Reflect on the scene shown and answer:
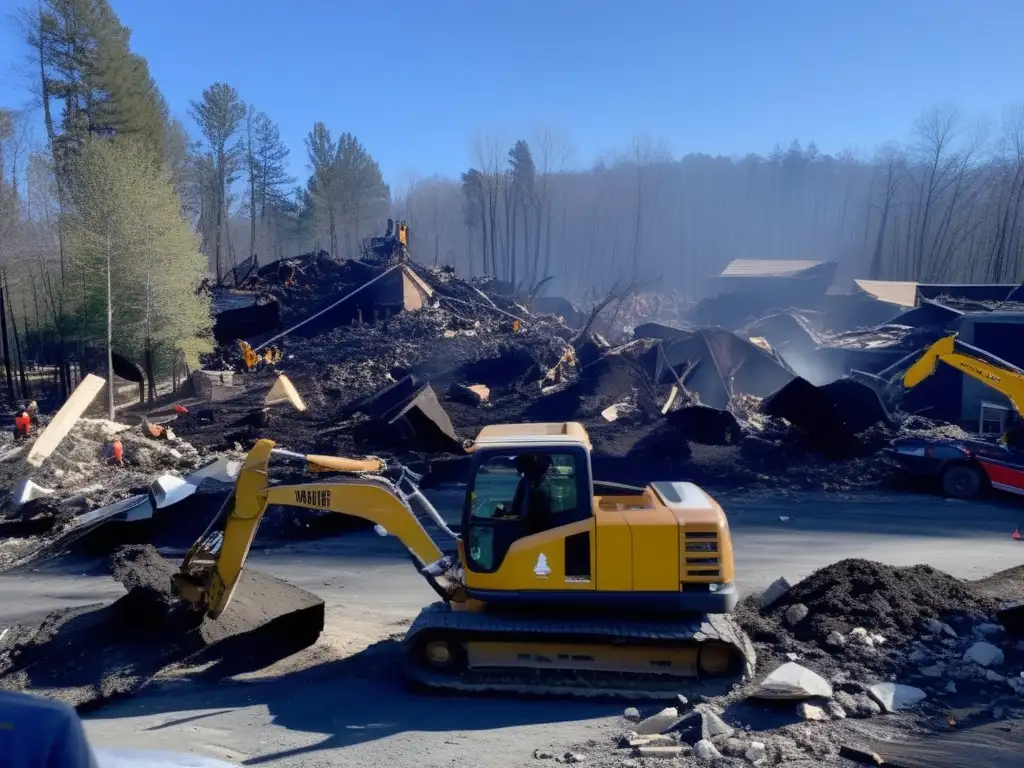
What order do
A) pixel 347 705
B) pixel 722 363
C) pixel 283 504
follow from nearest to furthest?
pixel 347 705
pixel 283 504
pixel 722 363

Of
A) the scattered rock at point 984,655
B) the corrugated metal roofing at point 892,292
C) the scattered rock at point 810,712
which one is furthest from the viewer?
the corrugated metal roofing at point 892,292

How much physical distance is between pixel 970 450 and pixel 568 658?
11230 millimetres

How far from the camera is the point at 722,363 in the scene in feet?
76.5

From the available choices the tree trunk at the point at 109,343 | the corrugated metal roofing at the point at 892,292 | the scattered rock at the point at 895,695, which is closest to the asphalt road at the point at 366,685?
the scattered rock at the point at 895,695

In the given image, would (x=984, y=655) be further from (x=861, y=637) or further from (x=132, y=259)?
(x=132, y=259)

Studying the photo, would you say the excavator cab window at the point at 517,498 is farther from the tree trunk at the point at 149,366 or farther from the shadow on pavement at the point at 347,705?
the tree trunk at the point at 149,366

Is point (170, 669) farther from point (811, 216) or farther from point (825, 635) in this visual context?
point (811, 216)

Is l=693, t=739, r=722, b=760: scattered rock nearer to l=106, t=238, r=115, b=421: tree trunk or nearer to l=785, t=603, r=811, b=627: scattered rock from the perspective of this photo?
l=785, t=603, r=811, b=627: scattered rock

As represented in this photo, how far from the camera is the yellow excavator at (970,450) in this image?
14680 millimetres

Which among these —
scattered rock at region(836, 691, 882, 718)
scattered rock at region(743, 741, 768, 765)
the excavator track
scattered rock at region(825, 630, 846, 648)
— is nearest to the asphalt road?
the excavator track

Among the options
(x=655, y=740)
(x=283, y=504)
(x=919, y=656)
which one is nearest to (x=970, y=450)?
(x=919, y=656)

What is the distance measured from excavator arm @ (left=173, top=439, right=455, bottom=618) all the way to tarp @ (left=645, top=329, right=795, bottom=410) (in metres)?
15.6

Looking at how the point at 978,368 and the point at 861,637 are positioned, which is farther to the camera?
the point at 978,368

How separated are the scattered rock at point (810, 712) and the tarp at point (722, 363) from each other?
16294 mm
